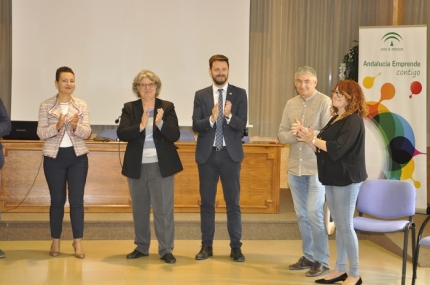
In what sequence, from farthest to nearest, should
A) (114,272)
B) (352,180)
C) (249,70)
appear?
1. (249,70)
2. (114,272)
3. (352,180)

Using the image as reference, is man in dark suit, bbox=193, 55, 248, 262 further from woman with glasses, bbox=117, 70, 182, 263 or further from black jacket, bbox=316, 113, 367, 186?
black jacket, bbox=316, 113, 367, 186

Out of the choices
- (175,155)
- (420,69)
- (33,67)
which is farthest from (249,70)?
(175,155)

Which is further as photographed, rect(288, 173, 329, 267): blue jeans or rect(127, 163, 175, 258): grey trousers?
rect(127, 163, 175, 258): grey trousers

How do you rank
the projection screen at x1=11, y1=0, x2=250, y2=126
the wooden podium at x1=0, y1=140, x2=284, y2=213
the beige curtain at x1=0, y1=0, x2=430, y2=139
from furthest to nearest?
the beige curtain at x1=0, y1=0, x2=430, y2=139 < the projection screen at x1=11, y1=0, x2=250, y2=126 < the wooden podium at x1=0, y1=140, x2=284, y2=213

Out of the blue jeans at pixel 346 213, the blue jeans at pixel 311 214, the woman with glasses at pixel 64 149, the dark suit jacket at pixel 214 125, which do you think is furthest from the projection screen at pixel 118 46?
the blue jeans at pixel 346 213

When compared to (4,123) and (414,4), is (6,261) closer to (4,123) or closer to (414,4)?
(4,123)

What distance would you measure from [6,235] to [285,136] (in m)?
2.91

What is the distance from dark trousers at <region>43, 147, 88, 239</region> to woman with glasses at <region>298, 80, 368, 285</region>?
1946 mm

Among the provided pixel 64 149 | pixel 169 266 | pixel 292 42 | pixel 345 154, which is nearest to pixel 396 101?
pixel 292 42

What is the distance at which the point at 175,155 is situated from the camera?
539cm

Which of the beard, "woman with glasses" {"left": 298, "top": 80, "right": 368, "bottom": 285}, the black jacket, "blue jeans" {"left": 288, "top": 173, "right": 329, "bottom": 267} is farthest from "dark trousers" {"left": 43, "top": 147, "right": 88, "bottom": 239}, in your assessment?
the black jacket

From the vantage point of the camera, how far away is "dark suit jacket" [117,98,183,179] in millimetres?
5246

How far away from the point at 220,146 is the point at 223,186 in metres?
0.35

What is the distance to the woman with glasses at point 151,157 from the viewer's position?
5.30m
